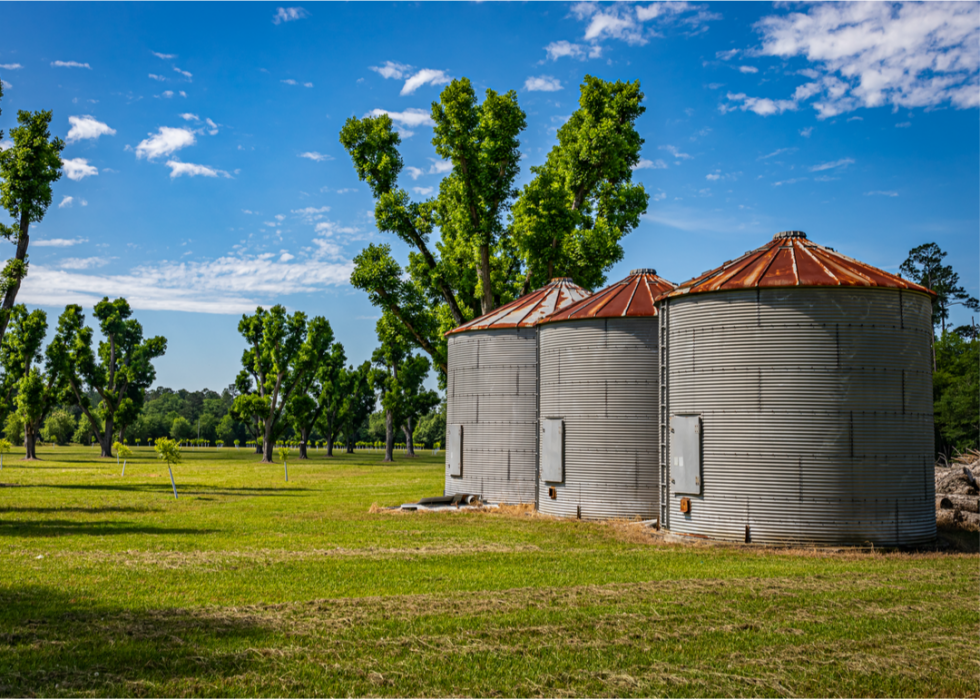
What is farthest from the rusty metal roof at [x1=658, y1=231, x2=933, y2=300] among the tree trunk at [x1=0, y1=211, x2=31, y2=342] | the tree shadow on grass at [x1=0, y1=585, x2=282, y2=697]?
the tree trunk at [x1=0, y1=211, x2=31, y2=342]

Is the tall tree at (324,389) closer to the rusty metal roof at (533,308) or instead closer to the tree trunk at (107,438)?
the tree trunk at (107,438)

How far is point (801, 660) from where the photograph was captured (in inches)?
357

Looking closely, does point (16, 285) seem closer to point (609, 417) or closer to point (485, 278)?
point (485, 278)

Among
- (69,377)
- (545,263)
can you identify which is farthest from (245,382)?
(545,263)

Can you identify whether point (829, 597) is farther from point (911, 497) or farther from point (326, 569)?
point (326, 569)

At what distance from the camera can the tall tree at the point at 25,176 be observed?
33156 mm

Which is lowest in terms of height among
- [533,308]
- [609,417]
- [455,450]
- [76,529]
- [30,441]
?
[76,529]

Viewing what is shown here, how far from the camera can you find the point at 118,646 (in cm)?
916

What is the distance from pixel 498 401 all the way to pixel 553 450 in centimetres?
415

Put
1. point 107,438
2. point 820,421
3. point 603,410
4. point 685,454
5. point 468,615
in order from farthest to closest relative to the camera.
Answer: point 107,438 → point 603,410 → point 685,454 → point 820,421 → point 468,615

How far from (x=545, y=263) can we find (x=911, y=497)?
23371 mm

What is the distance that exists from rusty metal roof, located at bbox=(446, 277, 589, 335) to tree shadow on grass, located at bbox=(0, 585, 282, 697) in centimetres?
1829

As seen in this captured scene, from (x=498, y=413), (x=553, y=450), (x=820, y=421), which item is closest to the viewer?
(x=820, y=421)

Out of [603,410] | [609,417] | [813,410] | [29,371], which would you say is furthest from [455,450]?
[29,371]
